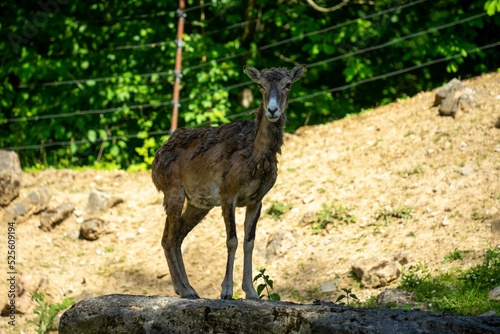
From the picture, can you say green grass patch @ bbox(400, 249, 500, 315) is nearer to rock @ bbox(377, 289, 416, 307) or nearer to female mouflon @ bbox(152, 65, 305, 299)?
rock @ bbox(377, 289, 416, 307)

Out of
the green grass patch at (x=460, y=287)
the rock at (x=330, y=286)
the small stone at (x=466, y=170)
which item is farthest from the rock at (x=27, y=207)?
the small stone at (x=466, y=170)

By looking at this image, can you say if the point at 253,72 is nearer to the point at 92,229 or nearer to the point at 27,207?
the point at 92,229

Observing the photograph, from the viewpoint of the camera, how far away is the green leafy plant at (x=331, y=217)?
443 inches

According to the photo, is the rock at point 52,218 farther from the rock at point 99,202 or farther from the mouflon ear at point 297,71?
the mouflon ear at point 297,71

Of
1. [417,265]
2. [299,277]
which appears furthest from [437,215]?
[299,277]

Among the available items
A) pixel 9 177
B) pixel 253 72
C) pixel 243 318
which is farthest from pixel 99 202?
pixel 243 318

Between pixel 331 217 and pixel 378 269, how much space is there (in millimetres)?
1941

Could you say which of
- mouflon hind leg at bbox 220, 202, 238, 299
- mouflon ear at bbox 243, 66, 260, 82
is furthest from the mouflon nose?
mouflon hind leg at bbox 220, 202, 238, 299

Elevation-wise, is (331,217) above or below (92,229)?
above

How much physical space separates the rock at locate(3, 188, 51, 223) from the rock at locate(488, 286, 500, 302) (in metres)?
7.06

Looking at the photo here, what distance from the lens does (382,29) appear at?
1565 cm

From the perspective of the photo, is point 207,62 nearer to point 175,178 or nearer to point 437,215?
point 437,215

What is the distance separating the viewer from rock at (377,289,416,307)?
28.3 ft

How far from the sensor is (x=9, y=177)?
12500 millimetres
